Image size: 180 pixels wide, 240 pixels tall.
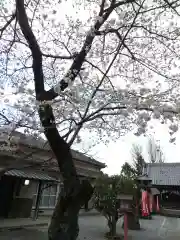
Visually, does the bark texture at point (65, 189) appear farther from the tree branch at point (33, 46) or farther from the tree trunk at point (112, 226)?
the tree trunk at point (112, 226)

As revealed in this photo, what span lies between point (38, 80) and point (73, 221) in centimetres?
303

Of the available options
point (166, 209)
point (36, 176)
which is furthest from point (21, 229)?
point (166, 209)

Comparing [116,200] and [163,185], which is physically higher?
[163,185]

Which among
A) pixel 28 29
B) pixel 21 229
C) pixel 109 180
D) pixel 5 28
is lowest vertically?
pixel 21 229

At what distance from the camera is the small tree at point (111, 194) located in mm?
14422

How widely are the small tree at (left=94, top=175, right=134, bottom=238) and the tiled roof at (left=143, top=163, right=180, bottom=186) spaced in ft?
53.4

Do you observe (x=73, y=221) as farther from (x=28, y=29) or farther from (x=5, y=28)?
(x=5, y=28)

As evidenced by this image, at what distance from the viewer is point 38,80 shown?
7082 mm

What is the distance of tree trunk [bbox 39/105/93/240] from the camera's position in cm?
655

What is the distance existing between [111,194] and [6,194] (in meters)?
6.50

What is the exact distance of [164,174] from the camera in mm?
34688

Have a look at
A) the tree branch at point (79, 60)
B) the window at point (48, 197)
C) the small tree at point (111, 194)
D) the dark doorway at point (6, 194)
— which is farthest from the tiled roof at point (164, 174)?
the tree branch at point (79, 60)

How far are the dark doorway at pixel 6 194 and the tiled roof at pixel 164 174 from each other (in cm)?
1643

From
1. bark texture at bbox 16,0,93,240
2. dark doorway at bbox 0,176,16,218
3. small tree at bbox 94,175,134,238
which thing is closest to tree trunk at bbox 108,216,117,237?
small tree at bbox 94,175,134,238
